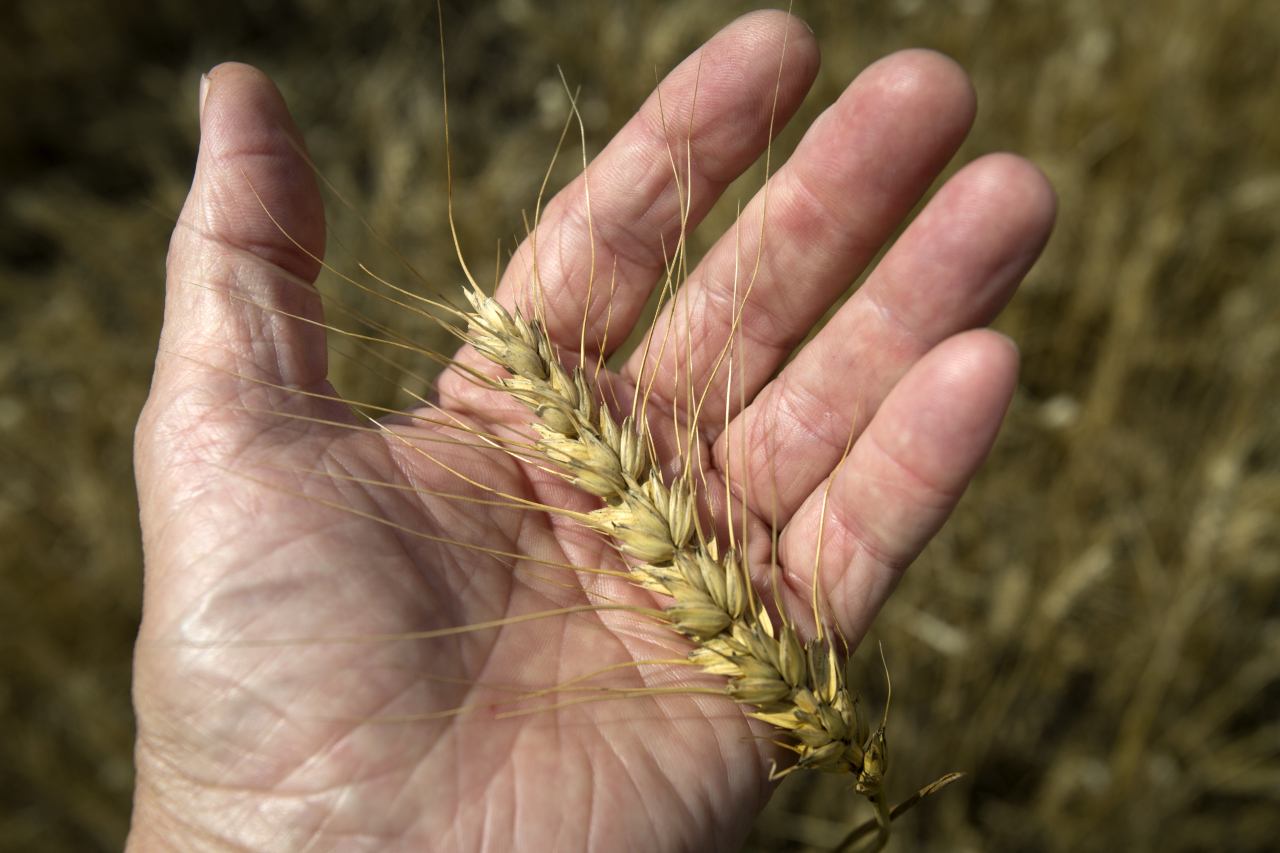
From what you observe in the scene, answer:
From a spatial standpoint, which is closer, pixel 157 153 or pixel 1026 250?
pixel 1026 250

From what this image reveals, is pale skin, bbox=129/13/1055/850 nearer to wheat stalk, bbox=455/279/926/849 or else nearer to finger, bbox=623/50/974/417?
finger, bbox=623/50/974/417

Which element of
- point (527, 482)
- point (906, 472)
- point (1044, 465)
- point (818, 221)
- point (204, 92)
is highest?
point (204, 92)

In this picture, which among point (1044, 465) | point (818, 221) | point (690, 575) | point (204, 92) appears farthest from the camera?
point (1044, 465)

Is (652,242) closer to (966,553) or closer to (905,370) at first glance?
(905,370)

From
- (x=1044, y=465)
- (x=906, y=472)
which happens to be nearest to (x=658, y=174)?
(x=906, y=472)

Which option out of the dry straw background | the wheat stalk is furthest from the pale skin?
the dry straw background

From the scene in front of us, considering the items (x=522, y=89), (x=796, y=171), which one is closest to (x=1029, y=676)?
(x=796, y=171)

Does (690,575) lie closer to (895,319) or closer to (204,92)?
(895,319)
